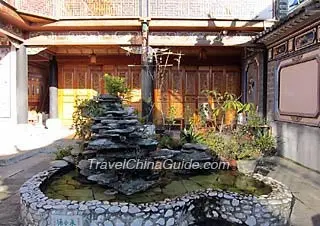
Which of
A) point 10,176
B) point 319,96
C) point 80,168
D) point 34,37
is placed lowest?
point 10,176

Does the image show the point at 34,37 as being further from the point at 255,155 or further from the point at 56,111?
the point at 255,155

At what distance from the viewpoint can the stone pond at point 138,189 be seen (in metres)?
3.11

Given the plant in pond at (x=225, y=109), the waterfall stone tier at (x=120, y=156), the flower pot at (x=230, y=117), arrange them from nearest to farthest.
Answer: the waterfall stone tier at (x=120, y=156) → the plant in pond at (x=225, y=109) → the flower pot at (x=230, y=117)

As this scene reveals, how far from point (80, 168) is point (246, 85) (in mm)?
6828

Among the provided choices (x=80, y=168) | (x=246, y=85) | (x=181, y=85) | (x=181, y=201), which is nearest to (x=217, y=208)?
(x=181, y=201)

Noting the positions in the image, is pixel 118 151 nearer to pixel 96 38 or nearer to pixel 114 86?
pixel 114 86

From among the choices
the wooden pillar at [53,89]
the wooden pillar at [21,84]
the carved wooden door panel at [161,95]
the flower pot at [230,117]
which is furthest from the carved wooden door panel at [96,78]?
the flower pot at [230,117]

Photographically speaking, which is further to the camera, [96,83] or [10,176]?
[96,83]

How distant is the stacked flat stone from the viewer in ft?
12.7

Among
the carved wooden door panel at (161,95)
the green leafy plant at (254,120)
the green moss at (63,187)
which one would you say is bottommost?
the green moss at (63,187)

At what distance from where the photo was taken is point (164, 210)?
3109 mm

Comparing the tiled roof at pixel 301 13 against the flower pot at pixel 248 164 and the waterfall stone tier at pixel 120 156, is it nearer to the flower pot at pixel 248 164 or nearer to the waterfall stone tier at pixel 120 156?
the flower pot at pixel 248 164

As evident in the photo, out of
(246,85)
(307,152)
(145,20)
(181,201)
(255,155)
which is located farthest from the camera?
(246,85)

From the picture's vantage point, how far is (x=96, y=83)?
38.2 ft
